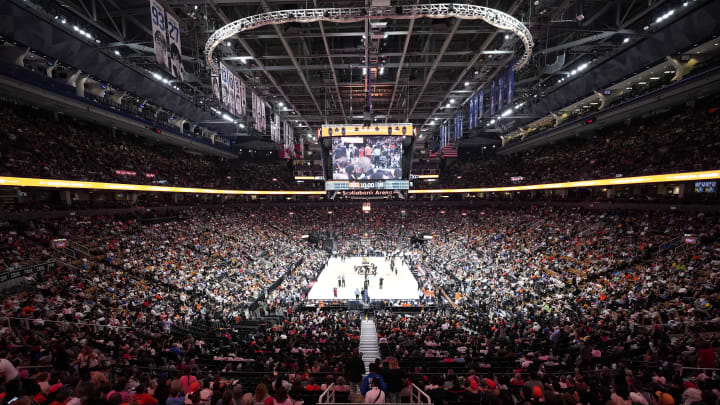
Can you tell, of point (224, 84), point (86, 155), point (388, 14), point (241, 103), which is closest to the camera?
point (388, 14)

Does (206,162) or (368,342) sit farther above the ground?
(206,162)

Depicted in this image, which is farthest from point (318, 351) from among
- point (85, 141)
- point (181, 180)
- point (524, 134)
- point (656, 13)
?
point (524, 134)

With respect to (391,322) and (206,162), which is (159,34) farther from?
(206,162)

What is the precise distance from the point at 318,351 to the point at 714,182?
2305cm

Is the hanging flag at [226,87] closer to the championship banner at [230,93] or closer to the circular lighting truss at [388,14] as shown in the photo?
the championship banner at [230,93]

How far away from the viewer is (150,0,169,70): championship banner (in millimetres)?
9141

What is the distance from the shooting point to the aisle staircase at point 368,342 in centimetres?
1164

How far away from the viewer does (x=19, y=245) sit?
14086mm

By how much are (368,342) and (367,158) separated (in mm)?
10616

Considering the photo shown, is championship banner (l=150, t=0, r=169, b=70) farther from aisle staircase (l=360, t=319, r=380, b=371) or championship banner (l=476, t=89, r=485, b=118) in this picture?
championship banner (l=476, t=89, r=485, b=118)

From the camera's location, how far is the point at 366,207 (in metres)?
29.3

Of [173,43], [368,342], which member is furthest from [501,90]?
[173,43]

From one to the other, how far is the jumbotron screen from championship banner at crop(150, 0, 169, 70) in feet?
32.6

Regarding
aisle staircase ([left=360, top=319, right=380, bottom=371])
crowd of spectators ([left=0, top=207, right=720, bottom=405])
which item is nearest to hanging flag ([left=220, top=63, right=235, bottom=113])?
crowd of spectators ([left=0, top=207, right=720, bottom=405])
